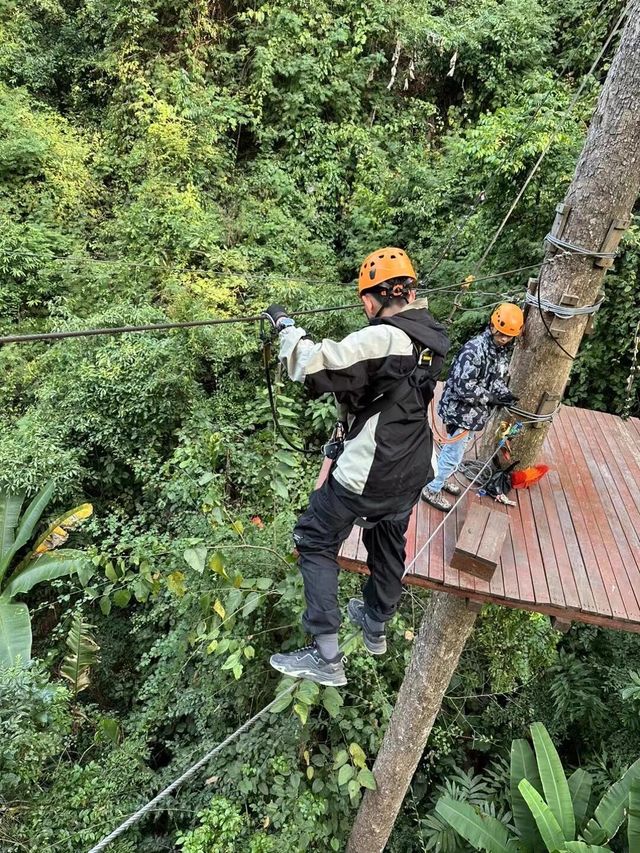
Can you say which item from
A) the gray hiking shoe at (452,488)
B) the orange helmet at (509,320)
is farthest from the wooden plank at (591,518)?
the orange helmet at (509,320)

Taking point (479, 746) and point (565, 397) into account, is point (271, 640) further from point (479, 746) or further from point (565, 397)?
point (565, 397)

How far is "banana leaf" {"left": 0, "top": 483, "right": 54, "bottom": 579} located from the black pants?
172 inches

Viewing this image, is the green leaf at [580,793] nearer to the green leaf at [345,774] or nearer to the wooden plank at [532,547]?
the green leaf at [345,774]

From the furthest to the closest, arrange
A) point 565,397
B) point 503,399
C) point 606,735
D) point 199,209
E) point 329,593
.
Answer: point 199,209, point 565,397, point 606,735, point 503,399, point 329,593

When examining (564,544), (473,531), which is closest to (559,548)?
(564,544)

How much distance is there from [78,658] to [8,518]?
1904mm

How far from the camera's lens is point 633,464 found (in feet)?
13.0

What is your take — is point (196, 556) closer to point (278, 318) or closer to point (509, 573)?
point (278, 318)

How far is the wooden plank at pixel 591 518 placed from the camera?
285 centimetres

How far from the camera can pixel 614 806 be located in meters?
3.96

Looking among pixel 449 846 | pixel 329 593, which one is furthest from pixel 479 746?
pixel 329 593

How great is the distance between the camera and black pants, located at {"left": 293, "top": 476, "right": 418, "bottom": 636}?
2.15 meters

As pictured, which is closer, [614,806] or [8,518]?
[614,806]

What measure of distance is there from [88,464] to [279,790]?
4.26 metres
